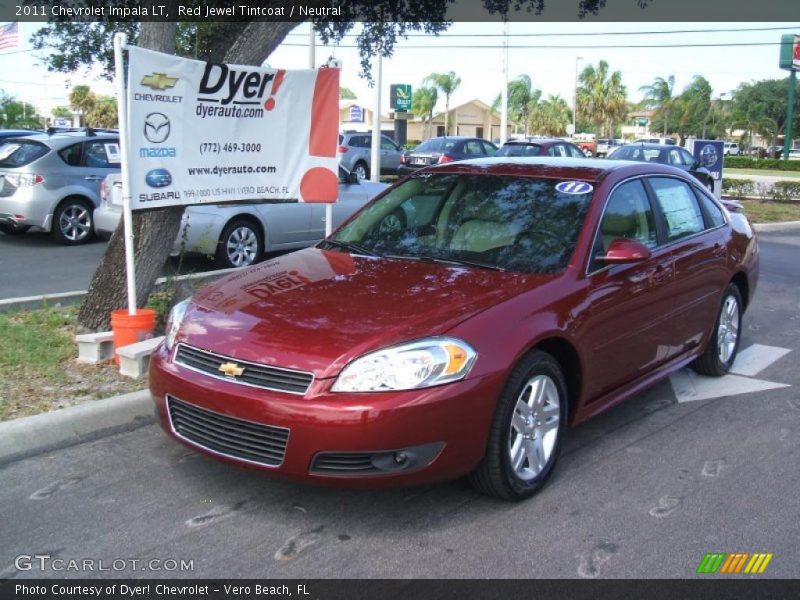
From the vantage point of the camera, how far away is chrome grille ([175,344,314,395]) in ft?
11.2

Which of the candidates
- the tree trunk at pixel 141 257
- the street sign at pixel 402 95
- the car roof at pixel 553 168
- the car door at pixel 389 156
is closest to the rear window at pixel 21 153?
the tree trunk at pixel 141 257

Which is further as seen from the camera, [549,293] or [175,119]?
[175,119]

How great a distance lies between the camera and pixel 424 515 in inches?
147

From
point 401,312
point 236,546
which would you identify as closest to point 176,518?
point 236,546

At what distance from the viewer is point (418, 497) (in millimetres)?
3922

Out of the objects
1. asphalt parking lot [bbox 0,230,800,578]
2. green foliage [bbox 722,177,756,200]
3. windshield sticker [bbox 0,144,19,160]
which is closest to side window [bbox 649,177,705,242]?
asphalt parking lot [bbox 0,230,800,578]

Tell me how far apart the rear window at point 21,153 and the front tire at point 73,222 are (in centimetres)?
78

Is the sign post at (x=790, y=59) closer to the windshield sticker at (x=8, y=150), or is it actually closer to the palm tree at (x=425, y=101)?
the palm tree at (x=425, y=101)

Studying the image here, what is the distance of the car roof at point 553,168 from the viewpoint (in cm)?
489

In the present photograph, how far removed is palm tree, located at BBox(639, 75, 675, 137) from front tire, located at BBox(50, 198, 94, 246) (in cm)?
7166

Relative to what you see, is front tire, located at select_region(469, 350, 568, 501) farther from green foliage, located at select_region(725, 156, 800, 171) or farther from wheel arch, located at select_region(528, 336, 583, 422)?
green foliage, located at select_region(725, 156, 800, 171)

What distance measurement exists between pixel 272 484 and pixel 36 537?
110 centimetres

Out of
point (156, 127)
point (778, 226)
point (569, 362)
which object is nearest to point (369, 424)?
point (569, 362)

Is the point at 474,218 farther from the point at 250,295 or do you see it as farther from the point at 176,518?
the point at 176,518
